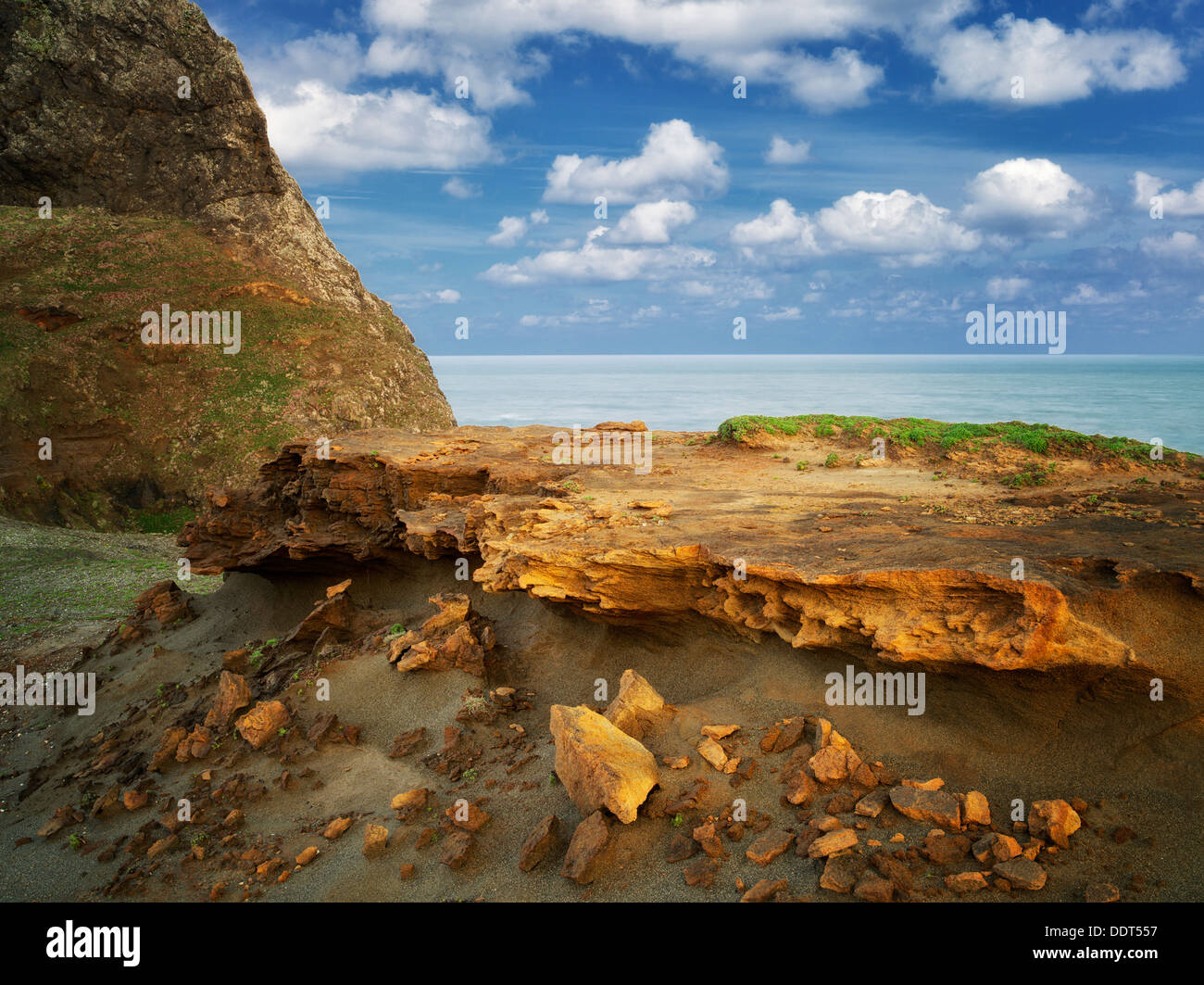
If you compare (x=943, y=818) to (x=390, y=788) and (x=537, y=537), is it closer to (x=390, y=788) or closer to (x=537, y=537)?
(x=537, y=537)

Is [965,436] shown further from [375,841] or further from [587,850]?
[375,841]

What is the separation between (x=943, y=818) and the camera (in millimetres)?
6410

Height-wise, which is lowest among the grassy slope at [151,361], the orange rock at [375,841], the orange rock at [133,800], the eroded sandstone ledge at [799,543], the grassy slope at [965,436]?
the orange rock at [133,800]

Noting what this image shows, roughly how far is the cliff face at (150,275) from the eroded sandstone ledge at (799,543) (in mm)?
23659

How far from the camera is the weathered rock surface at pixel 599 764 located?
727 centimetres

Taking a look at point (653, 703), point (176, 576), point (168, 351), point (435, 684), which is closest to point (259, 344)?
point (168, 351)

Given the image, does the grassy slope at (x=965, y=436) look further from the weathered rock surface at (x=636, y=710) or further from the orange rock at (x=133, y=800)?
the orange rock at (x=133, y=800)

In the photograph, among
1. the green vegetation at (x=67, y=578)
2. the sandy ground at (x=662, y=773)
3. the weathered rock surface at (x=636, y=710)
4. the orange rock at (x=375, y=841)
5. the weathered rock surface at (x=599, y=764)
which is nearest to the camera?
the sandy ground at (x=662, y=773)

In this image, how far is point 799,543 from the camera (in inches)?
342

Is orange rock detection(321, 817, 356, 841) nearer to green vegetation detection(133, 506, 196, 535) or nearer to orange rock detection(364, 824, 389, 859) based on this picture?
orange rock detection(364, 824, 389, 859)

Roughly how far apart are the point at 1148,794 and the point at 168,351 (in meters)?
41.7

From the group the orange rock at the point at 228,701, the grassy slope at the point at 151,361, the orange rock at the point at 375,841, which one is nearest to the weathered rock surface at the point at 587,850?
the orange rock at the point at 375,841

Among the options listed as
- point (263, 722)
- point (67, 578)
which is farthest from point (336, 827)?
point (67, 578)

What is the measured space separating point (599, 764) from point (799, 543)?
3.42 meters
